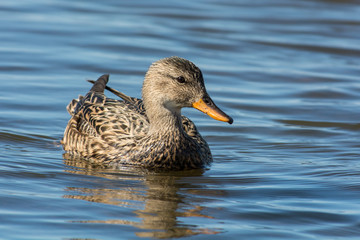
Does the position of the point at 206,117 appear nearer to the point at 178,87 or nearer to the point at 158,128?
the point at 158,128

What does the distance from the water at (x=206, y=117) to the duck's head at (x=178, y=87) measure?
2.38 ft

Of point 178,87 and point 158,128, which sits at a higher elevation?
point 178,87

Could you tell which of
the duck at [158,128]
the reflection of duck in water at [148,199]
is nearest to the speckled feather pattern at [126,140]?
the duck at [158,128]

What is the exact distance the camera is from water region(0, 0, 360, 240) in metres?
6.72

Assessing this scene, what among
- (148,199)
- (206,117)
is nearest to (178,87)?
(148,199)

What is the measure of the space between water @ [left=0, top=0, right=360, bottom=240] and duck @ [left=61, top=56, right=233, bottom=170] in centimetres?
28

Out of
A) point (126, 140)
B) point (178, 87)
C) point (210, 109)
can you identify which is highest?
point (178, 87)

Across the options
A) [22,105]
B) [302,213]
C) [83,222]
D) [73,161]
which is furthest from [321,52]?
[83,222]

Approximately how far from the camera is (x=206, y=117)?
11055 millimetres

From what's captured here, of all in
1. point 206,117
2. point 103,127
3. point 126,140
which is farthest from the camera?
point 206,117

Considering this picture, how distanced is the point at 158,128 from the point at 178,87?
0.56m

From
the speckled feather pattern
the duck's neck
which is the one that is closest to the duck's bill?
the duck's neck

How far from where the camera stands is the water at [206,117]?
6719 millimetres

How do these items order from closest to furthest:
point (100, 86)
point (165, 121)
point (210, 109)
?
point (210, 109) → point (165, 121) → point (100, 86)
